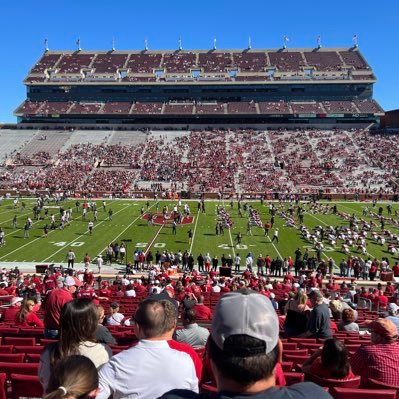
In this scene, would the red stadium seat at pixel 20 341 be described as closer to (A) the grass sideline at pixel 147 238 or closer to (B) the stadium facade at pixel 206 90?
(A) the grass sideline at pixel 147 238

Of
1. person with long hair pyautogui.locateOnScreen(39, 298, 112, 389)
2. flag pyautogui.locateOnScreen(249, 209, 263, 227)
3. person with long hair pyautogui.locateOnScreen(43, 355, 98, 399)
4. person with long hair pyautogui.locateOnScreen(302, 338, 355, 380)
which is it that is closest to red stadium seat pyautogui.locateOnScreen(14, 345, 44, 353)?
person with long hair pyautogui.locateOnScreen(39, 298, 112, 389)

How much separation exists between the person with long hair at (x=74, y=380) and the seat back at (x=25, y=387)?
159cm

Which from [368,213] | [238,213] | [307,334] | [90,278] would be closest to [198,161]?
[238,213]

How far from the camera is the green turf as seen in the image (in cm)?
2719

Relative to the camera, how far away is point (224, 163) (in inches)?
2463

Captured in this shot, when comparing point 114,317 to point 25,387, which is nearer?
point 25,387

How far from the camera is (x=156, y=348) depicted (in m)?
2.92

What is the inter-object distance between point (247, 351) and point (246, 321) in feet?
0.43

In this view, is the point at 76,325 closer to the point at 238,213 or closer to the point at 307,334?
the point at 307,334

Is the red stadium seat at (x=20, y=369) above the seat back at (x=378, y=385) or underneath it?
above

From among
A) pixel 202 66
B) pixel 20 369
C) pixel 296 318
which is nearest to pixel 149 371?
pixel 20 369

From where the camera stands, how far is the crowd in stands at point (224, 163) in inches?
2192

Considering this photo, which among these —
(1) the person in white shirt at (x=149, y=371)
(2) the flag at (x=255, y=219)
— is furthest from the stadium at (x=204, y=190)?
(1) the person in white shirt at (x=149, y=371)

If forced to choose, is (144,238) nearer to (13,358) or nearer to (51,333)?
(51,333)
